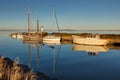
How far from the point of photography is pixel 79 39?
2247 inches

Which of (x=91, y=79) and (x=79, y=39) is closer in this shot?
(x=91, y=79)

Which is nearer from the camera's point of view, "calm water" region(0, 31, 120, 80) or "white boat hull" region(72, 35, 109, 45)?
"calm water" region(0, 31, 120, 80)

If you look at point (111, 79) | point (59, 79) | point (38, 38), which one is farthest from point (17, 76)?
point (38, 38)

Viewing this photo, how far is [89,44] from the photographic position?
182 feet

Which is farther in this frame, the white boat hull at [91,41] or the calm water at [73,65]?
the white boat hull at [91,41]

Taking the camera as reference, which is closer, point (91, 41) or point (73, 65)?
point (73, 65)

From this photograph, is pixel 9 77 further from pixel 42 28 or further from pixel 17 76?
pixel 42 28

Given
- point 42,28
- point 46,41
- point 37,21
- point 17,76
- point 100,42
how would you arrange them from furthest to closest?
1. point 42,28
2. point 37,21
3. point 46,41
4. point 100,42
5. point 17,76

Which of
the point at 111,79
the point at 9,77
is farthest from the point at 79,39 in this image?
the point at 9,77

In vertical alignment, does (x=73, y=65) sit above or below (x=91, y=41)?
below

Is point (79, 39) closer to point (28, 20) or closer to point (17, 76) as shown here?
point (28, 20)

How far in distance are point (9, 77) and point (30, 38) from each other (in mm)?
58129

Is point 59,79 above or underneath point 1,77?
underneath

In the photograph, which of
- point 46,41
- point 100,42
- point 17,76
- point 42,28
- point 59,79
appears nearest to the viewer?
point 17,76
